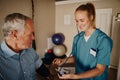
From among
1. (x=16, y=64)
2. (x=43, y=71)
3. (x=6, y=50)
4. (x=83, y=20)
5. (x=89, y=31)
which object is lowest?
(x=43, y=71)

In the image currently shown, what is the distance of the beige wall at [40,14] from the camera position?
2.20 metres

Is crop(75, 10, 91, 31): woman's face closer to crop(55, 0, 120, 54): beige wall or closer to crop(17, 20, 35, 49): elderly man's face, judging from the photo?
crop(17, 20, 35, 49): elderly man's face

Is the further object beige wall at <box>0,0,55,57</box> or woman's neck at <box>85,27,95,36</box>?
beige wall at <box>0,0,55,57</box>

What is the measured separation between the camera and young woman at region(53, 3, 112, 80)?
3.85 ft

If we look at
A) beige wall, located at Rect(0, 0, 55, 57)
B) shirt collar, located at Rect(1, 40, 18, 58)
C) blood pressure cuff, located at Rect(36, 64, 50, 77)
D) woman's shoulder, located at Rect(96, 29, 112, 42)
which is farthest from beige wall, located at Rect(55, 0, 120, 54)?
shirt collar, located at Rect(1, 40, 18, 58)

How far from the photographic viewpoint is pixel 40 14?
109 inches

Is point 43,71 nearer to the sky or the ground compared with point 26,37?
nearer to the ground

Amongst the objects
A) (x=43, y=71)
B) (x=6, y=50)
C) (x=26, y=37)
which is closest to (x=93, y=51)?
(x=43, y=71)

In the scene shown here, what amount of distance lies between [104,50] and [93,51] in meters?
0.11

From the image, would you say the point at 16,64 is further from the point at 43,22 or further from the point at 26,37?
the point at 43,22

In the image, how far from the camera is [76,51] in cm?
146

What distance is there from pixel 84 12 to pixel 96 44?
12.0 inches

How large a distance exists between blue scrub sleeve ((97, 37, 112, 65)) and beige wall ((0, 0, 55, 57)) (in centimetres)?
148

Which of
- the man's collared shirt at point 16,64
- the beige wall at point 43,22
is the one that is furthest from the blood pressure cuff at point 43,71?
the beige wall at point 43,22
